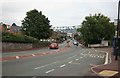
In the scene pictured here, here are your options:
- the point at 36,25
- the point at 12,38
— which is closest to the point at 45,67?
the point at 12,38

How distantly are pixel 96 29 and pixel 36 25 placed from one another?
21.0 meters

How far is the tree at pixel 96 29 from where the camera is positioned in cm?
9050

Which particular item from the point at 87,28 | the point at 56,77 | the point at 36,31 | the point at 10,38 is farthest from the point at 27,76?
the point at 87,28

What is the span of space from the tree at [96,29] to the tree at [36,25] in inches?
587

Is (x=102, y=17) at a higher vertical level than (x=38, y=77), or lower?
higher

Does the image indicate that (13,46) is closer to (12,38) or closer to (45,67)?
(12,38)

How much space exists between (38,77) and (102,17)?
3377 inches

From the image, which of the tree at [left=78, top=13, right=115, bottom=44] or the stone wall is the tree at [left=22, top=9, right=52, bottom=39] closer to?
the tree at [left=78, top=13, right=115, bottom=44]

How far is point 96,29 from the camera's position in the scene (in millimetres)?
90312

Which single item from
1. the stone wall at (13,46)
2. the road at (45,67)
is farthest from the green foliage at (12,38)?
the road at (45,67)

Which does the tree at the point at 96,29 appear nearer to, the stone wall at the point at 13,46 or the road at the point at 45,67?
the stone wall at the point at 13,46

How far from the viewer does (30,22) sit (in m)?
79.6

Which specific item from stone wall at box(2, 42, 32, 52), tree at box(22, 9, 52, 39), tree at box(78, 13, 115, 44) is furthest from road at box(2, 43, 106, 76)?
tree at box(78, 13, 115, 44)

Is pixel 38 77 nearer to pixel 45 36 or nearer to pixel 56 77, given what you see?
pixel 56 77
